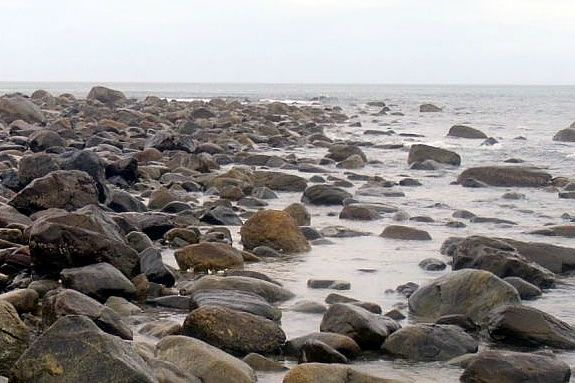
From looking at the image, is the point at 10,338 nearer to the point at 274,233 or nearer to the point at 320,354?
the point at 320,354

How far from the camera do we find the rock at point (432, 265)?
23.6 ft

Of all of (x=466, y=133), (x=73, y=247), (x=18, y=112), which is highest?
(x=73, y=247)

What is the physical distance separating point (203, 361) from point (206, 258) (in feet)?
9.31

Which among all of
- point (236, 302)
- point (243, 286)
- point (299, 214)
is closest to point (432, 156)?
point (299, 214)

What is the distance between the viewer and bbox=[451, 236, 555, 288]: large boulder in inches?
258

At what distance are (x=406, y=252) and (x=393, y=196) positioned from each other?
433 cm

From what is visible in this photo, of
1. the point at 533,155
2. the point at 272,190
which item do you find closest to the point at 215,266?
the point at 272,190

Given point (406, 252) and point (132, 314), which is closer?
point (132, 314)

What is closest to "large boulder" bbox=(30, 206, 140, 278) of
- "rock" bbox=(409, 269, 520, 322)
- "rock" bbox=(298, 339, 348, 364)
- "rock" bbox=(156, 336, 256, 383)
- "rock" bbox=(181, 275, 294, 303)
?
"rock" bbox=(181, 275, 294, 303)

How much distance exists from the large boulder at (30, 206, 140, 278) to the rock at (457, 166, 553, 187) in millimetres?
9176

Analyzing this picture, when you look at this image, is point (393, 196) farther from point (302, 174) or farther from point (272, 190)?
point (302, 174)

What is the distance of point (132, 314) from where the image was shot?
5.45 m

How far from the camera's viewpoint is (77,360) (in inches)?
127

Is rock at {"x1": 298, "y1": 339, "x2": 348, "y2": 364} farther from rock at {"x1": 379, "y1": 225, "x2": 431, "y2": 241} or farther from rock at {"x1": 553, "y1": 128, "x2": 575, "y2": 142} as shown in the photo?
rock at {"x1": 553, "y1": 128, "x2": 575, "y2": 142}
